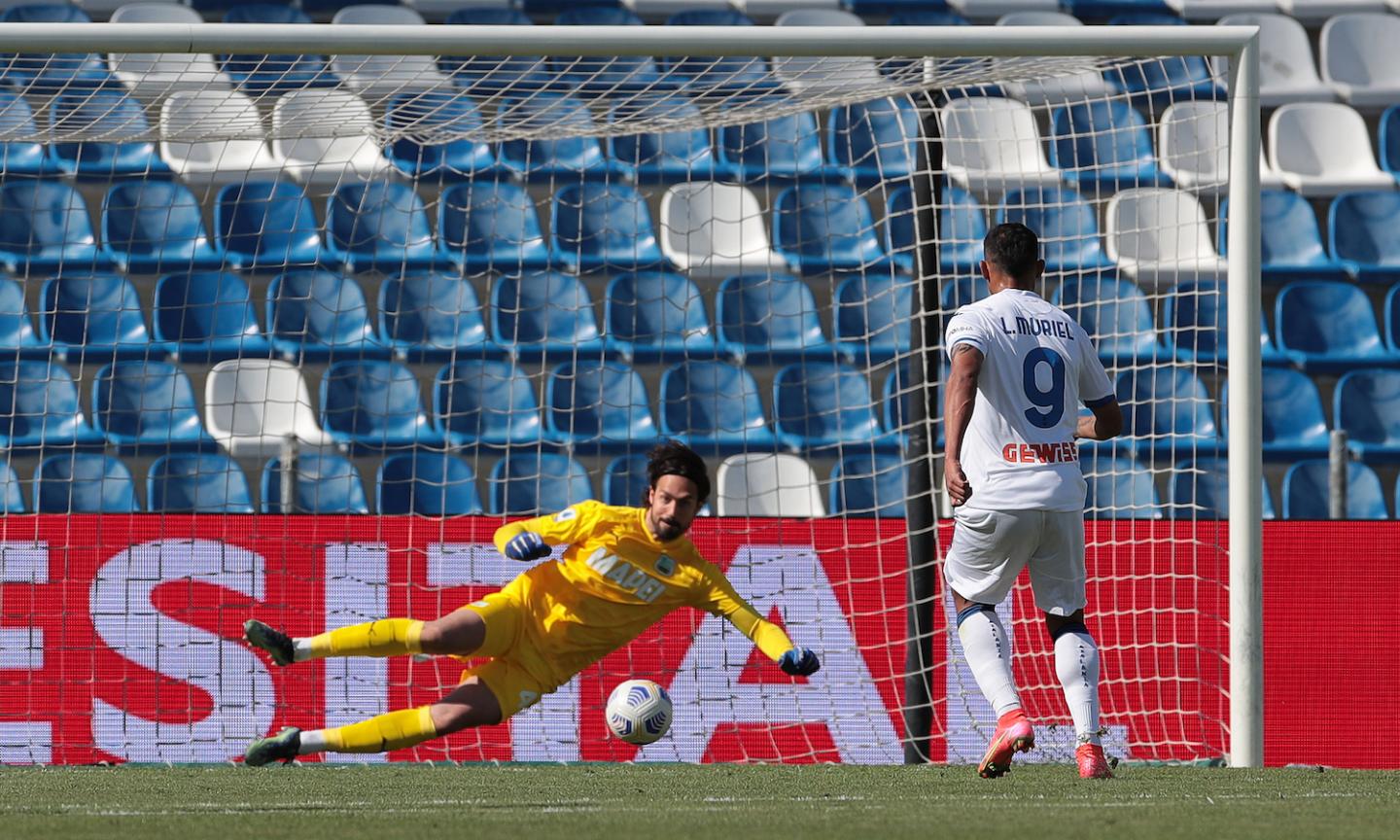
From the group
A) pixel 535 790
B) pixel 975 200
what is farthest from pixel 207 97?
pixel 975 200

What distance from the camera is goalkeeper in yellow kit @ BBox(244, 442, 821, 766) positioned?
4.94 metres

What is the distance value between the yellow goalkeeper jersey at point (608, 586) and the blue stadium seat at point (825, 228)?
14.7ft

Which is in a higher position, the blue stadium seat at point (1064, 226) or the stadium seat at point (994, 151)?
the stadium seat at point (994, 151)

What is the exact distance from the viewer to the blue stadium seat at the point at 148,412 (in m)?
8.80

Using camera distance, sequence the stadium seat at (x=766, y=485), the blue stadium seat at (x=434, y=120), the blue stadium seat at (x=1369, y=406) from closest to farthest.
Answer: the blue stadium seat at (x=434, y=120), the stadium seat at (x=766, y=485), the blue stadium seat at (x=1369, y=406)

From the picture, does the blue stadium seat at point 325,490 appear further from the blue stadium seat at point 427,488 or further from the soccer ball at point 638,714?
the soccer ball at point 638,714

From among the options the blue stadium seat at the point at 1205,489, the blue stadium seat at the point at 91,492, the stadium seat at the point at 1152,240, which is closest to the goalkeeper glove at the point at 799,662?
the blue stadium seat at the point at 1205,489

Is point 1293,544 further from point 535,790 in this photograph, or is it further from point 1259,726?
point 535,790

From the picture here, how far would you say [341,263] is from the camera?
918cm

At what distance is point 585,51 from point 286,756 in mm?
2866

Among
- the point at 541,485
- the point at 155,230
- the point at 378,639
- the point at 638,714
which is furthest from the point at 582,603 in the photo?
the point at 155,230

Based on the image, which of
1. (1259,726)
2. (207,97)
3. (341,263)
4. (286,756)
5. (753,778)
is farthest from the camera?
(341,263)

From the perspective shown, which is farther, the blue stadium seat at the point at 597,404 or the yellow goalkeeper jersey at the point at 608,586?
the blue stadium seat at the point at 597,404

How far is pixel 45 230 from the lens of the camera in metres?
9.67
